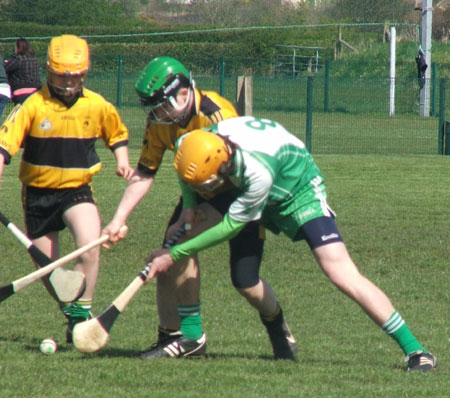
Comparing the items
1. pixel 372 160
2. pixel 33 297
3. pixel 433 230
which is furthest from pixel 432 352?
pixel 372 160

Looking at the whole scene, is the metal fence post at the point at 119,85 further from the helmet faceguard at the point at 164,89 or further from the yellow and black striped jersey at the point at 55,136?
the helmet faceguard at the point at 164,89

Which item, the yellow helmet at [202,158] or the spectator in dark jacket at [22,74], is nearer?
the yellow helmet at [202,158]

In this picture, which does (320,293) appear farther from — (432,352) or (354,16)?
(354,16)

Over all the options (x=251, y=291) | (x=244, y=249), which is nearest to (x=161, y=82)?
(x=244, y=249)

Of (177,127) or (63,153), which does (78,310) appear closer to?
(63,153)

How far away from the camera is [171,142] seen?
586 centimetres

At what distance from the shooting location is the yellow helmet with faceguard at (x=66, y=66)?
6043 millimetres

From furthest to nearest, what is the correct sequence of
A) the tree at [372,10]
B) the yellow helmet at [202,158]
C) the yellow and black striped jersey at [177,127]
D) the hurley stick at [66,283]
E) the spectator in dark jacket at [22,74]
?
the tree at [372,10] → the spectator in dark jacket at [22,74] → the hurley stick at [66,283] → the yellow and black striped jersey at [177,127] → the yellow helmet at [202,158]

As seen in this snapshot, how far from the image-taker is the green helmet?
545 cm

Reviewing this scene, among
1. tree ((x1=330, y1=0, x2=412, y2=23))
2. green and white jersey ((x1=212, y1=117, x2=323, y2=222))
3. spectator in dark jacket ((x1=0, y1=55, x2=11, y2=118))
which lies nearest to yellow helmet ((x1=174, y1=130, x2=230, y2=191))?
green and white jersey ((x1=212, y1=117, x2=323, y2=222))

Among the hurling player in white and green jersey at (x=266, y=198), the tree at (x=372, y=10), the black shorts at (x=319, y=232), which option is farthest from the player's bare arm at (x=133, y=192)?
the tree at (x=372, y=10)

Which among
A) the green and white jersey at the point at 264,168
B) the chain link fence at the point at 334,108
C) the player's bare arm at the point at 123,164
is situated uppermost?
the green and white jersey at the point at 264,168

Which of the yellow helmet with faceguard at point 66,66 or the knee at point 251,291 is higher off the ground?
the yellow helmet with faceguard at point 66,66

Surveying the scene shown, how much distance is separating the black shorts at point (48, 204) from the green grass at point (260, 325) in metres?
0.73
